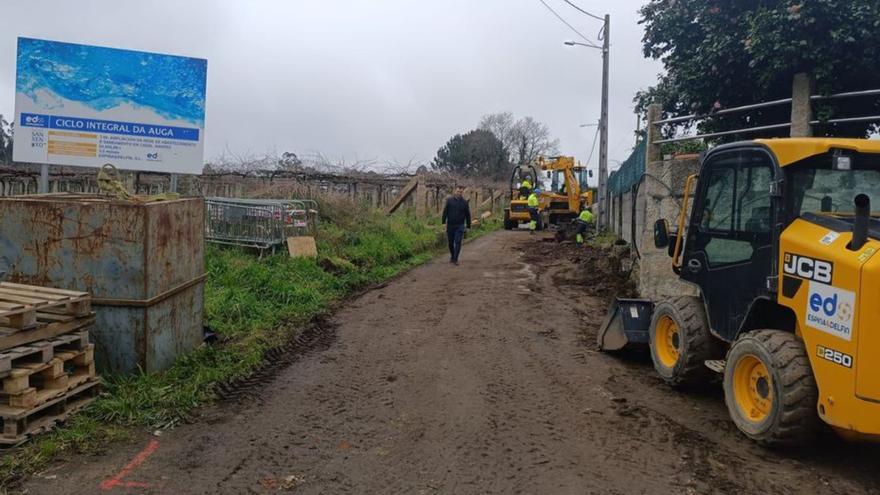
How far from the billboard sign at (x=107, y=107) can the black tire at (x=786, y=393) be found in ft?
24.7

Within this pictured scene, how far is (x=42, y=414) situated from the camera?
4.94 metres

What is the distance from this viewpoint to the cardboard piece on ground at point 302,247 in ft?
40.8

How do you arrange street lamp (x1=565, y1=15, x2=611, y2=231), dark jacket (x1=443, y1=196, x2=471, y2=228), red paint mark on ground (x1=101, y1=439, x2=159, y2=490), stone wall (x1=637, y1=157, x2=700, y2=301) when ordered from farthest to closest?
street lamp (x1=565, y1=15, x2=611, y2=231), dark jacket (x1=443, y1=196, x2=471, y2=228), stone wall (x1=637, y1=157, x2=700, y2=301), red paint mark on ground (x1=101, y1=439, x2=159, y2=490)

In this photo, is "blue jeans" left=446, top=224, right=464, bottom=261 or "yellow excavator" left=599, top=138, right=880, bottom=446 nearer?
"yellow excavator" left=599, top=138, right=880, bottom=446

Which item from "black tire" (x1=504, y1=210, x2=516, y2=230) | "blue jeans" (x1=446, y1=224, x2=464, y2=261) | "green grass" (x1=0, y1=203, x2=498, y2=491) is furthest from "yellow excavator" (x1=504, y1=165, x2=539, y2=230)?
"blue jeans" (x1=446, y1=224, x2=464, y2=261)

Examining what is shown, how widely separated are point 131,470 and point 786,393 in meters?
4.39

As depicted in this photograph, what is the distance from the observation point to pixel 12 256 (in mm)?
6012

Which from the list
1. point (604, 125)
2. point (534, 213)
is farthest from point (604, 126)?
point (534, 213)

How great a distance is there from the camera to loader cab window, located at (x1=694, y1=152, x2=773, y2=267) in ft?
17.4

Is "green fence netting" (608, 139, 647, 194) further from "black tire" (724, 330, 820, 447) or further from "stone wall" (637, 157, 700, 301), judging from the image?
"black tire" (724, 330, 820, 447)

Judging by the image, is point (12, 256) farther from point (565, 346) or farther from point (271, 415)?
point (565, 346)

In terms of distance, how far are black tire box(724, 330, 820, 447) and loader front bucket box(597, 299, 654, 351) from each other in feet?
7.72

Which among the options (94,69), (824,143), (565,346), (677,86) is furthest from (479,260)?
(824,143)

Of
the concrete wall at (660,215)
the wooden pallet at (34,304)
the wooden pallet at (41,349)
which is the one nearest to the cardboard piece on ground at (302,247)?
the concrete wall at (660,215)
